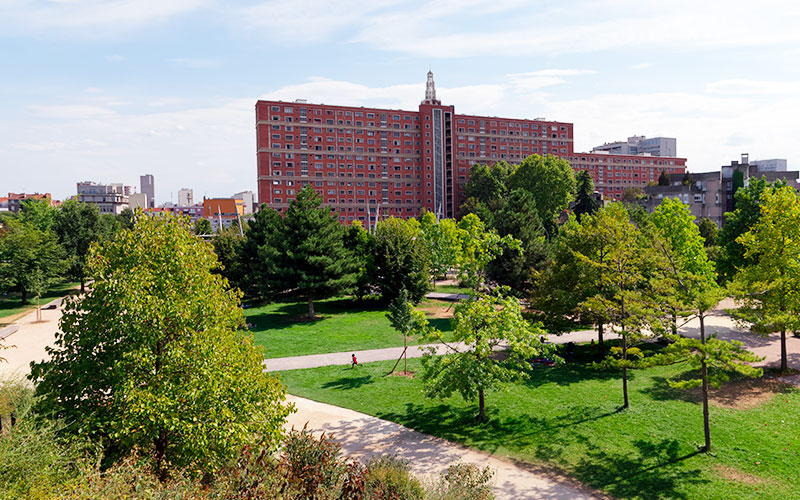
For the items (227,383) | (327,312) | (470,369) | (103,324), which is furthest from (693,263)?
(103,324)

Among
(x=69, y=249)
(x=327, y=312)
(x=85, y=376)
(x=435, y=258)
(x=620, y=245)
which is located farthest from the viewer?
(x=69, y=249)

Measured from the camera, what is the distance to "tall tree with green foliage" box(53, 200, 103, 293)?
53.7 meters

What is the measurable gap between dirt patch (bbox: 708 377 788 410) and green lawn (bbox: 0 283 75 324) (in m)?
46.7

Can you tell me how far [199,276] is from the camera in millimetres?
11219

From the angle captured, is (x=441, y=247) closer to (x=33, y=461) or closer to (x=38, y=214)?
(x=33, y=461)

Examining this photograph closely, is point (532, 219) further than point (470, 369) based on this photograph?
Yes

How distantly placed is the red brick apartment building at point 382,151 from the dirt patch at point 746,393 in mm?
80004

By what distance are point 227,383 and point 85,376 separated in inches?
111

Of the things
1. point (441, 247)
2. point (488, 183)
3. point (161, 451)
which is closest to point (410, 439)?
point (161, 451)

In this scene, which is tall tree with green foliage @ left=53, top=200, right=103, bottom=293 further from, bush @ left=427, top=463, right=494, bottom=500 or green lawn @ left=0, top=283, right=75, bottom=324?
bush @ left=427, top=463, right=494, bottom=500

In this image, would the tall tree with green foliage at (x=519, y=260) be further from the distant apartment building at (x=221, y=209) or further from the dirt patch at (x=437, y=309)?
the distant apartment building at (x=221, y=209)

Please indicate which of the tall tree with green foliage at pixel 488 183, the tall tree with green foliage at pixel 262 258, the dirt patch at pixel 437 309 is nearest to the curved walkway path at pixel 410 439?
the dirt patch at pixel 437 309


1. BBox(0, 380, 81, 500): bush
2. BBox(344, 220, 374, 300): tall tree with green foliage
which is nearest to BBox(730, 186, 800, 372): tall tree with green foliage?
BBox(0, 380, 81, 500): bush

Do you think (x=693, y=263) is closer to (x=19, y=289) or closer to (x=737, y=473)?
(x=737, y=473)
